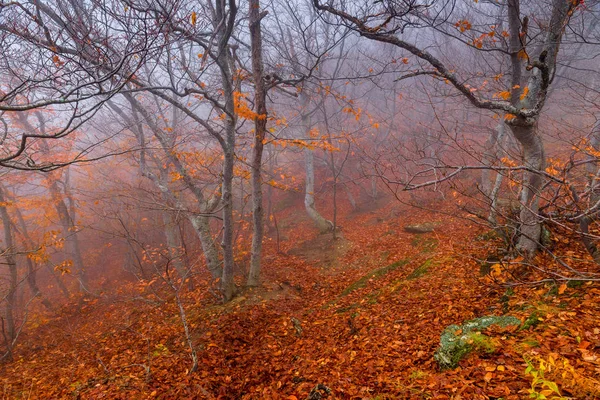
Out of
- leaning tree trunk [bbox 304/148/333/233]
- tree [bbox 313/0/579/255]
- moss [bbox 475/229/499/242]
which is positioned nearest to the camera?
tree [bbox 313/0/579/255]

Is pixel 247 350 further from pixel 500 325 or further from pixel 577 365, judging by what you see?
pixel 577 365

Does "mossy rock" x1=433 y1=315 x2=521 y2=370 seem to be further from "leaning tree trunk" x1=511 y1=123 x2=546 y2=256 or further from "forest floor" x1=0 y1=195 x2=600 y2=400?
"leaning tree trunk" x1=511 y1=123 x2=546 y2=256

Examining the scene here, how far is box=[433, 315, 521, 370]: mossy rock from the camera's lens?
10.9 feet

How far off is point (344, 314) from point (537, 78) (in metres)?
5.20

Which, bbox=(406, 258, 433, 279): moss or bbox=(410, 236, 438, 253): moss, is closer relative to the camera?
bbox=(406, 258, 433, 279): moss

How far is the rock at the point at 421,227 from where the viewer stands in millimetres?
10602

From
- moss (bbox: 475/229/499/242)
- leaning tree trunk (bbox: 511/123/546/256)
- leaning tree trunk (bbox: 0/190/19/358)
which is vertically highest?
leaning tree trunk (bbox: 511/123/546/256)

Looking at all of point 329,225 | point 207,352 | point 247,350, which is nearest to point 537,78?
point 247,350

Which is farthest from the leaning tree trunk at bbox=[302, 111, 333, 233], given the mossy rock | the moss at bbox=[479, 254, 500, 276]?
the mossy rock

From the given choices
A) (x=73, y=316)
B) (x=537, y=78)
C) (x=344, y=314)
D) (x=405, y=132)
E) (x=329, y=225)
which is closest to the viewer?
(x=537, y=78)

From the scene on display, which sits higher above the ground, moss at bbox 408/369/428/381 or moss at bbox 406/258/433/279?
moss at bbox 406/258/433/279

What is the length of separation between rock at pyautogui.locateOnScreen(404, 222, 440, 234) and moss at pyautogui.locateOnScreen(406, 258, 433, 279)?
13.3 ft

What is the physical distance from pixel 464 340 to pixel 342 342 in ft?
6.46

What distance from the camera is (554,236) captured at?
5355 millimetres
